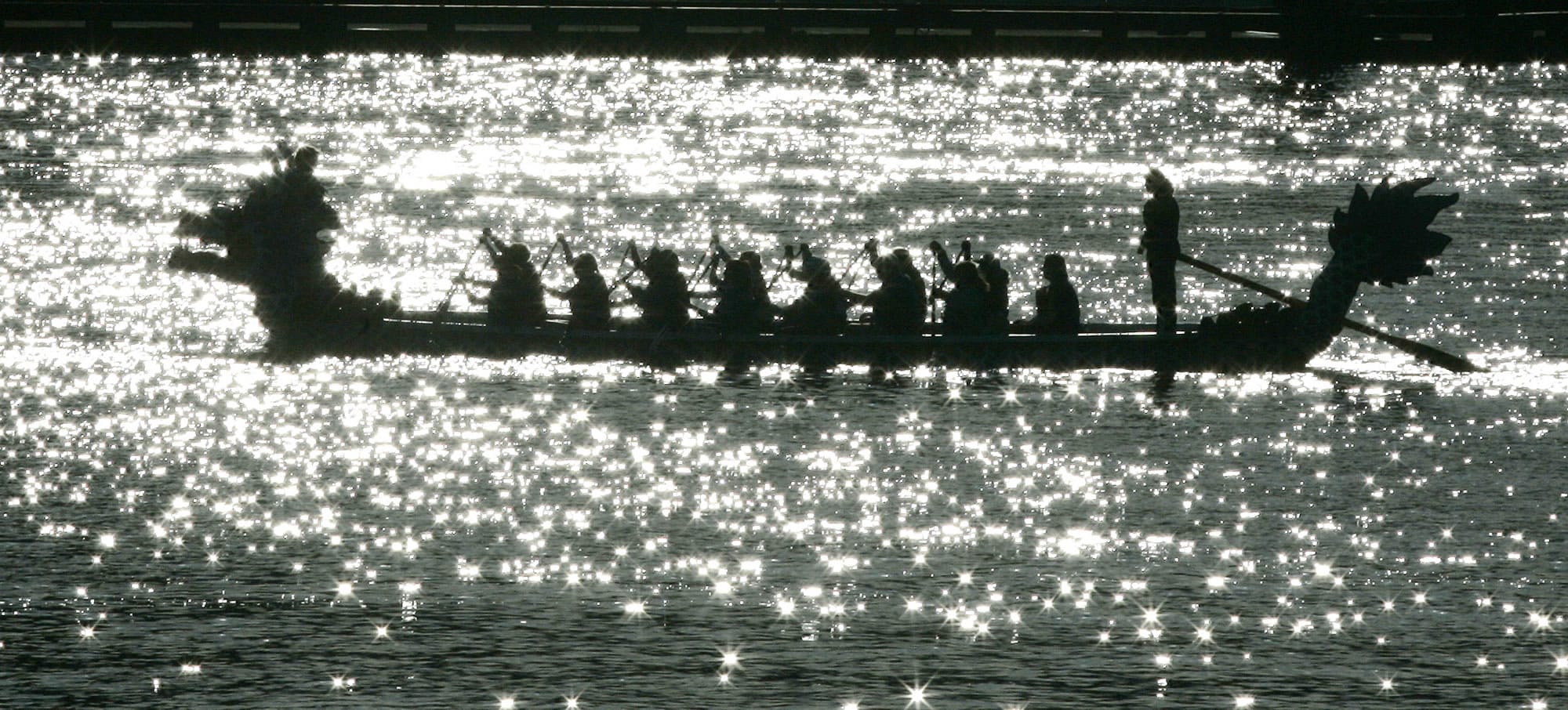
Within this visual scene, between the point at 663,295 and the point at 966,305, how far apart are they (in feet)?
11.9

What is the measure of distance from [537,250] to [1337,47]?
60.6 meters

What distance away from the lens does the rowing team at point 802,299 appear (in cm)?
2878

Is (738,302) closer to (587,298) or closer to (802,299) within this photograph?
(802,299)

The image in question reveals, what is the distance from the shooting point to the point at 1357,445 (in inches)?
985

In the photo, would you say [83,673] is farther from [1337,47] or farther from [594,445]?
[1337,47]

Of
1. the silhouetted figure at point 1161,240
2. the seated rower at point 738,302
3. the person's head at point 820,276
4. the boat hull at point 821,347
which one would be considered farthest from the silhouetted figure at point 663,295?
the silhouetted figure at point 1161,240

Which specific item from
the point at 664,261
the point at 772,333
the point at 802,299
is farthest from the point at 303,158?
the point at 802,299

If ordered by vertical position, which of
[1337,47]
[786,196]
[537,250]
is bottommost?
[537,250]

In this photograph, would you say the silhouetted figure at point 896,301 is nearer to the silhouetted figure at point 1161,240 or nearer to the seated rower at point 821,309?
the seated rower at point 821,309

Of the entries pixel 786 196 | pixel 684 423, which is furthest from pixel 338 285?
pixel 786 196

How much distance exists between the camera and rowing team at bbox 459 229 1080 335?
2878 centimetres

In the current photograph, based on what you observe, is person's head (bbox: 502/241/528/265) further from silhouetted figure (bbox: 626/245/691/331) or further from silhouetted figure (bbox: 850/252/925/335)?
silhouetted figure (bbox: 850/252/925/335)

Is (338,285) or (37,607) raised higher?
(338,285)

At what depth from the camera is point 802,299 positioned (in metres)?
29.0
